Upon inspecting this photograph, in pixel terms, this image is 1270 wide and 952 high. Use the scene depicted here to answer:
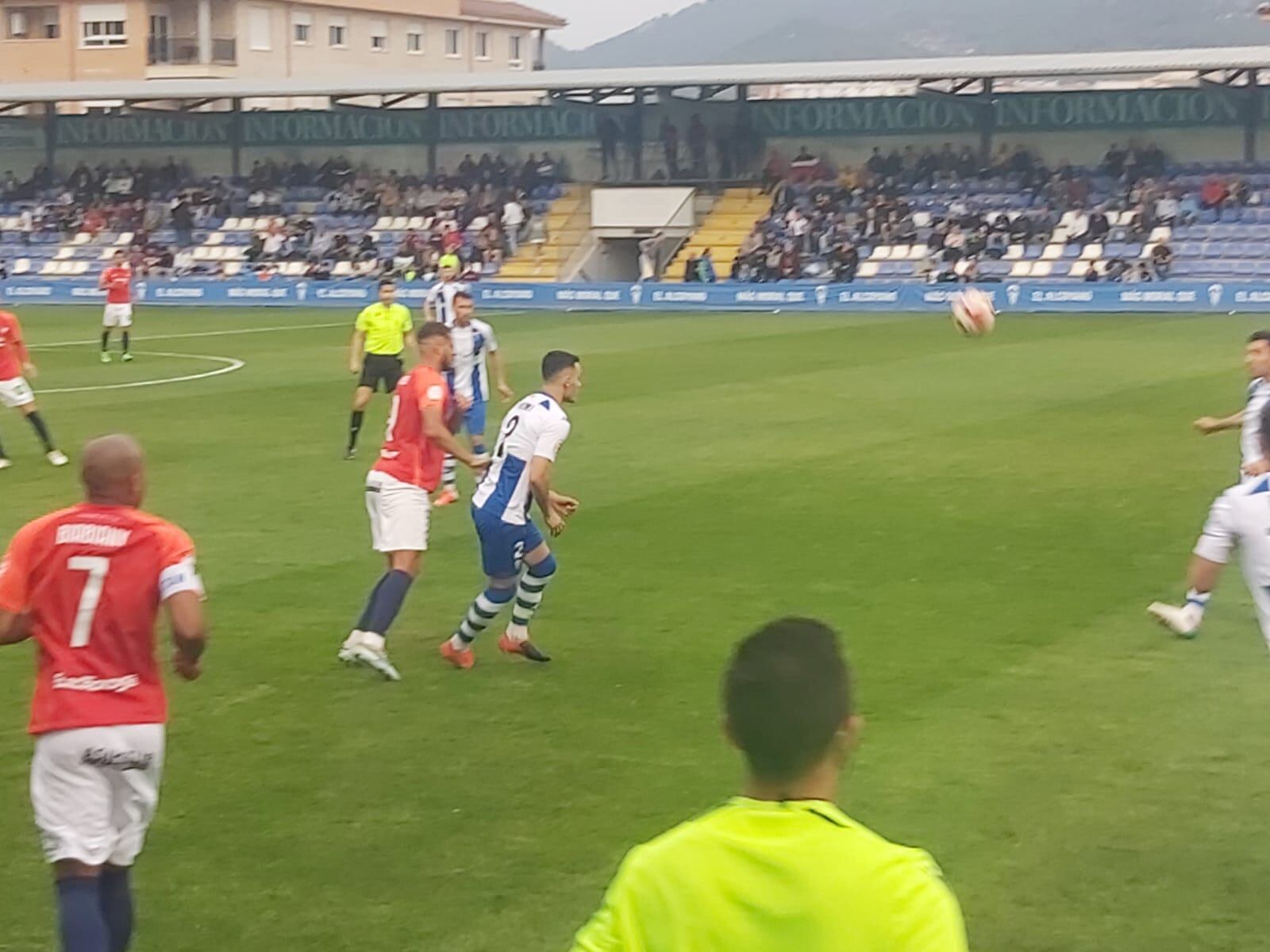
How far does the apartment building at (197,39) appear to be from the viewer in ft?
252

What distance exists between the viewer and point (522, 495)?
34.7 feet

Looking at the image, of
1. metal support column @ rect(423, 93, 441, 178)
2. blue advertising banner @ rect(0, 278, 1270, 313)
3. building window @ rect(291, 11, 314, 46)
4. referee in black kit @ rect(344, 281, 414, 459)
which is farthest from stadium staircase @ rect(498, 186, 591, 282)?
referee in black kit @ rect(344, 281, 414, 459)

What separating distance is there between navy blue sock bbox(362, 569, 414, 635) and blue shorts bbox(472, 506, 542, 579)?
1.71ft

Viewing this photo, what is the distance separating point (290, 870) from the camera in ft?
24.4

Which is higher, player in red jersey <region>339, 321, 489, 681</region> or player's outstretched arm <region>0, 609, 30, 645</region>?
player's outstretched arm <region>0, 609, 30, 645</region>

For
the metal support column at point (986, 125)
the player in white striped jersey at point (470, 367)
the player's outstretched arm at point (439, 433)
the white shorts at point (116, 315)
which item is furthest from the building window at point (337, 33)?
the player's outstretched arm at point (439, 433)

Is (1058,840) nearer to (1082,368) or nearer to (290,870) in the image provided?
(290,870)

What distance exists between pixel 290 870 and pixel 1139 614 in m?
6.56

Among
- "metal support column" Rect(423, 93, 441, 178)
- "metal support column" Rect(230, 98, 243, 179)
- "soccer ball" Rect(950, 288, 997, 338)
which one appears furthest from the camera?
"metal support column" Rect(230, 98, 243, 179)

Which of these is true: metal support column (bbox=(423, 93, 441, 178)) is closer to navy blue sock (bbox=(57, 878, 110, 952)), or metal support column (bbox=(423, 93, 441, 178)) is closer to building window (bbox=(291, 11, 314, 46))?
building window (bbox=(291, 11, 314, 46))

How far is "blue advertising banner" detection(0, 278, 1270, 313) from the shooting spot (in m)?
41.5

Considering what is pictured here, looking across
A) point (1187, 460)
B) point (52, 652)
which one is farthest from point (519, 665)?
point (1187, 460)

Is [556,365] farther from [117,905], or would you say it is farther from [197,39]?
[197,39]

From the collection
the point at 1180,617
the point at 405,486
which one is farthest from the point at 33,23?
the point at 1180,617
